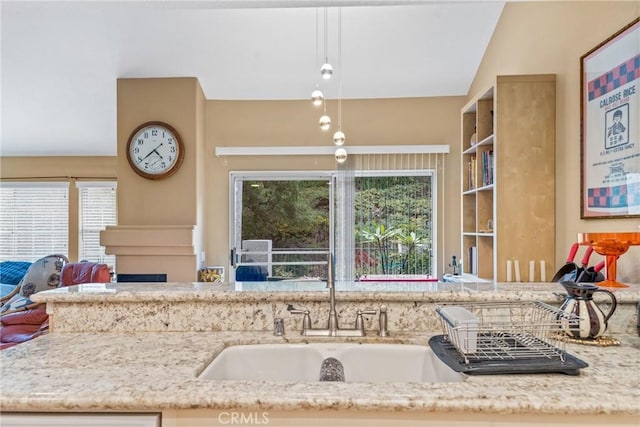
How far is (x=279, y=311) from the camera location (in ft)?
4.42

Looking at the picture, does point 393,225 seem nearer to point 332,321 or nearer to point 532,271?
point 532,271

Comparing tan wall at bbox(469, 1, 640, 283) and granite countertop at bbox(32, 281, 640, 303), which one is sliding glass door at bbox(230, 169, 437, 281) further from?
granite countertop at bbox(32, 281, 640, 303)

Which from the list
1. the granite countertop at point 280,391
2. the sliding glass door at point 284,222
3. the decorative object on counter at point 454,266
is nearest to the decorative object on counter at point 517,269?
the decorative object on counter at point 454,266

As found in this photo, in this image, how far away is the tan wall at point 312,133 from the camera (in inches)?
173

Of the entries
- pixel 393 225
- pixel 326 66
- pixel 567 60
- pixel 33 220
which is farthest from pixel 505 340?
pixel 33 220

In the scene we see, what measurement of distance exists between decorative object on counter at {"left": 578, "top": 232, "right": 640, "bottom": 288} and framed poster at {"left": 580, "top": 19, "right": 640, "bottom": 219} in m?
0.41

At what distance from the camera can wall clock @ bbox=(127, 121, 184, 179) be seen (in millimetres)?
3895

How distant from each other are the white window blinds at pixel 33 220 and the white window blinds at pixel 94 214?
23 centimetres

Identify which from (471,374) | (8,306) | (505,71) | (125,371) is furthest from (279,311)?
(8,306)

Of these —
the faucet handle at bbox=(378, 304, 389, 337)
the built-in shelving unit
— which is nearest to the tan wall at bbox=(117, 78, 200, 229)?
the built-in shelving unit

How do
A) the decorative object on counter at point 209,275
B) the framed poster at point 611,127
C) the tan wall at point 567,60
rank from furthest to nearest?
the decorative object on counter at point 209,275 → the tan wall at point 567,60 → the framed poster at point 611,127

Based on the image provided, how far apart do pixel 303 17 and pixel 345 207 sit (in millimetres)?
2029

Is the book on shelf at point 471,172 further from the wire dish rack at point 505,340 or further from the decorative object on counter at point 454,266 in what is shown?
the wire dish rack at point 505,340

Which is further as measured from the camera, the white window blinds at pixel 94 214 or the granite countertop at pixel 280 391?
the white window blinds at pixel 94 214
